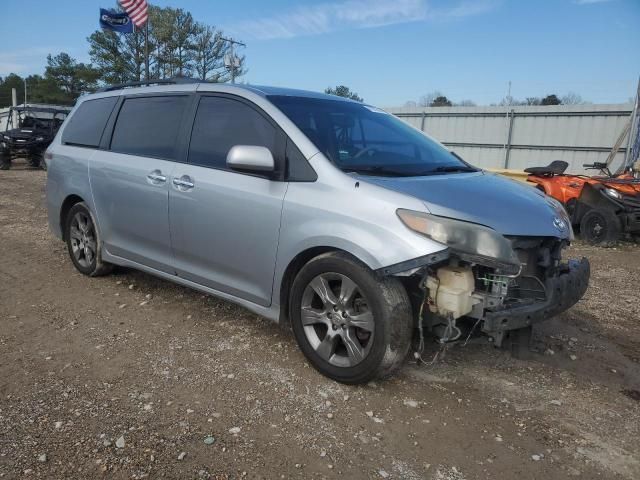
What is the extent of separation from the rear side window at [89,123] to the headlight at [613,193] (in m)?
6.90

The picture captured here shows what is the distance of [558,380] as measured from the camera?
3336mm

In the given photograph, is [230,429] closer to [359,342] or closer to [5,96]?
[359,342]

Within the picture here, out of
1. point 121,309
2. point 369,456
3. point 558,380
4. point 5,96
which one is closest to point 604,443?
point 558,380

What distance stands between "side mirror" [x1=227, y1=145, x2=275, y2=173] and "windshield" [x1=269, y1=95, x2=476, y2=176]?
0.32 meters

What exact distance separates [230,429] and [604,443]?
1.94 m

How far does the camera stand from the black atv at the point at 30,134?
1803 cm

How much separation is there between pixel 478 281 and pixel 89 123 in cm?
405

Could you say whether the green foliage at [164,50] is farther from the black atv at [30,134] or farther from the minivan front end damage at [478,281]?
the minivan front end damage at [478,281]

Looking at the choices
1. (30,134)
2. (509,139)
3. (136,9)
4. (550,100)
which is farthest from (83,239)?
(550,100)

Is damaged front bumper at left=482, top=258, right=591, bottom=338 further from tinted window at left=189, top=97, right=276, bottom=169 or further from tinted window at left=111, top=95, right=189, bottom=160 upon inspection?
tinted window at left=111, top=95, right=189, bottom=160

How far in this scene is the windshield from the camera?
11.0 feet

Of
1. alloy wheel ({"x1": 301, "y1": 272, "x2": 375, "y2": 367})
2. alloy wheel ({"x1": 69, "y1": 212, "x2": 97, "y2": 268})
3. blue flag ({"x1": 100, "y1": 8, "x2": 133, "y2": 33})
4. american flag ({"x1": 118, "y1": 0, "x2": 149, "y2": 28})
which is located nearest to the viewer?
alloy wheel ({"x1": 301, "y1": 272, "x2": 375, "y2": 367})

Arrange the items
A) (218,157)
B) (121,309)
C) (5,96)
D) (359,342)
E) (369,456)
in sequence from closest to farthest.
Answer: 1. (369,456)
2. (359,342)
3. (218,157)
4. (121,309)
5. (5,96)

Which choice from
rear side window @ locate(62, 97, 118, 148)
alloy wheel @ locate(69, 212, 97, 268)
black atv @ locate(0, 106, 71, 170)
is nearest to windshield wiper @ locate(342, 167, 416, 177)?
rear side window @ locate(62, 97, 118, 148)
